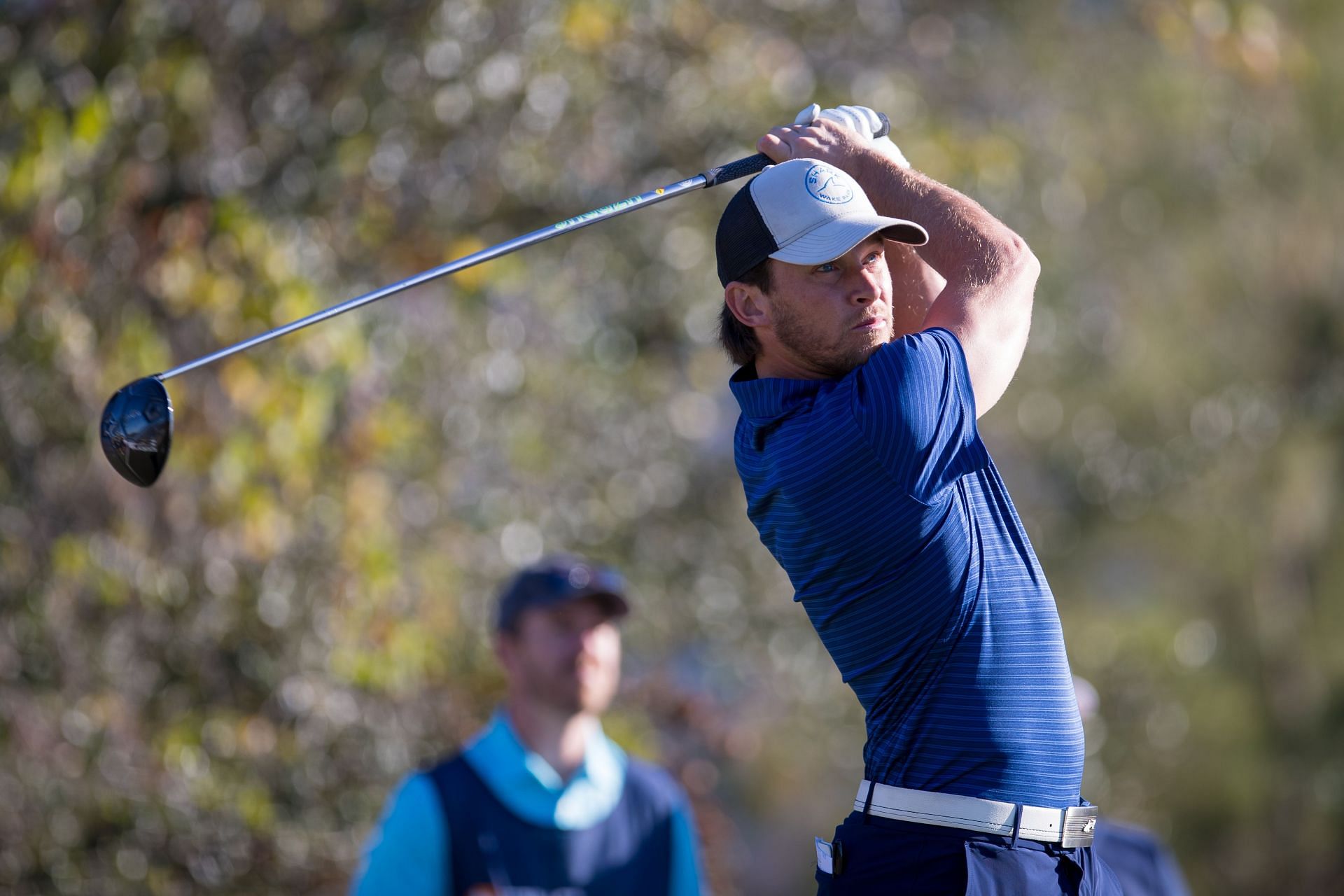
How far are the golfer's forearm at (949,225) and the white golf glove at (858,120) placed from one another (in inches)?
4.3

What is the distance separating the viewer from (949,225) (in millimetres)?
2947

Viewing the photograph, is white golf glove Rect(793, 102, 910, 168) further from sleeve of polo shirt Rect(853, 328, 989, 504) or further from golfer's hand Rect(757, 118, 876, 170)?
sleeve of polo shirt Rect(853, 328, 989, 504)

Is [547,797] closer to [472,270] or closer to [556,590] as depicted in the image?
[556,590]

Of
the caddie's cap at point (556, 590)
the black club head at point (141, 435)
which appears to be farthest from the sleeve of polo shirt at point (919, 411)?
the caddie's cap at point (556, 590)

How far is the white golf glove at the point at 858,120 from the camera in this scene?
3.22 m

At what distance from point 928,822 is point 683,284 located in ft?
19.6

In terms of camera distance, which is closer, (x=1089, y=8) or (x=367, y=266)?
(x=367, y=266)

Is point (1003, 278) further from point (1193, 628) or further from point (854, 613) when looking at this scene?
point (1193, 628)

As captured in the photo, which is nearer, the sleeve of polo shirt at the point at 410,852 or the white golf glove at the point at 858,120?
the white golf glove at the point at 858,120

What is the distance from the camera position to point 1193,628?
14.3 metres

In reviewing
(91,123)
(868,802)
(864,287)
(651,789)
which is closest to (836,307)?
(864,287)

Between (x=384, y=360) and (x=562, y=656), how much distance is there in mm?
2393

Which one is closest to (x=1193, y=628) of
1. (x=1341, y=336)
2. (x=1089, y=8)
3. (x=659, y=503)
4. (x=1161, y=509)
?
(x=1161, y=509)

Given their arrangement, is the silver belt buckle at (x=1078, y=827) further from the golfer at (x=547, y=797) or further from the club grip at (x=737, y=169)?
the golfer at (x=547, y=797)
